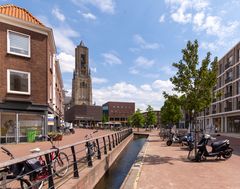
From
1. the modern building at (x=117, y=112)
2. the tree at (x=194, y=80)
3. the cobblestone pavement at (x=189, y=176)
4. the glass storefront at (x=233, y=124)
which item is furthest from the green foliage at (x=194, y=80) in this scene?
the modern building at (x=117, y=112)

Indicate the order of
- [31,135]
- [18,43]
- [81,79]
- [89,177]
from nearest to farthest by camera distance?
[89,177] < [18,43] < [31,135] < [81,79]

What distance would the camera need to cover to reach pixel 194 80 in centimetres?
1258

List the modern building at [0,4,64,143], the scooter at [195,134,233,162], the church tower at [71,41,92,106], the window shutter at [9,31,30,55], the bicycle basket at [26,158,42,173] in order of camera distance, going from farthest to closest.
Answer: the church tower at [71,41,92,106]
the window shutter at [9,31,30,55]
the modern building at [0,4,64,143]
the scooter at [195,134,233,162]
the bicycle basket at [26,158,42,173]

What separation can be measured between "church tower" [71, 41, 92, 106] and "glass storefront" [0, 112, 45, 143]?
10705 cm

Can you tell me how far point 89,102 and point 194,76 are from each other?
393ft

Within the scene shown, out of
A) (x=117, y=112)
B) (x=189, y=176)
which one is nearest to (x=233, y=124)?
(x=189, y=176)

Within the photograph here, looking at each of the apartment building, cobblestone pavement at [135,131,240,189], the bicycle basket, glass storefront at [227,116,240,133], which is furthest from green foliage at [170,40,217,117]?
glass storefront at [227,116,240,133]

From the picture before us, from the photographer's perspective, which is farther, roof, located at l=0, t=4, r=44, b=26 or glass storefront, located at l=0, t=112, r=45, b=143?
roof, located at l=0, t=4, r=44, b=26

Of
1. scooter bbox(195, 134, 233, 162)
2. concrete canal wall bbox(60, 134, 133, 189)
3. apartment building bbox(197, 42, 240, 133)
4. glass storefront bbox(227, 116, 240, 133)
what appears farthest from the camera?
glass storefront bbox(227, 116, 240, 133)

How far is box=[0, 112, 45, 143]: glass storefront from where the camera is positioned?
19250 mm

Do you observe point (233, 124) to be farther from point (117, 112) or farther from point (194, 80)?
point (117, 112)

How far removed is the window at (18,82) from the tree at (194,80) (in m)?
13.1

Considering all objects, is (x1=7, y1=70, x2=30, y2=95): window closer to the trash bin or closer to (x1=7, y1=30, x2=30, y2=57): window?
(x1=7, y1=30, x2=30, y2=57): window

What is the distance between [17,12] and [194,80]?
17398 mm
